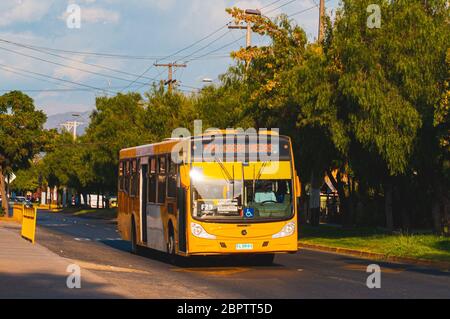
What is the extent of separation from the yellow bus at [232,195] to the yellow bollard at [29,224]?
322 inches

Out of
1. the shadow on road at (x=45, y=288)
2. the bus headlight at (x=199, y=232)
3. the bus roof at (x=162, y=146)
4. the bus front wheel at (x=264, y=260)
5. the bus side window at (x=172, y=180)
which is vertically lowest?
the bus front wheel at (x=264, y=260)

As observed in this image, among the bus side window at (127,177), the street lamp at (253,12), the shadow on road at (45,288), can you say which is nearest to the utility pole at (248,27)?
the street lamp at (253,12)

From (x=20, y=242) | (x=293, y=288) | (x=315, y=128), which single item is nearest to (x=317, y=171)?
(x=315, y=128)

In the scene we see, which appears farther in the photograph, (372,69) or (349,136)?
(349,136)

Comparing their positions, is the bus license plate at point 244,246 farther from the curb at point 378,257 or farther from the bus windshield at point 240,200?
the curb at point 378,257

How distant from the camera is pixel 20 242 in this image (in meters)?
29.5

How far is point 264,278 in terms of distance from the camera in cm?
1980

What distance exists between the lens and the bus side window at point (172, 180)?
23.5 m

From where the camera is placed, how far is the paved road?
16.5 m

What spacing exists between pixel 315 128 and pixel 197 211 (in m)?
13.8

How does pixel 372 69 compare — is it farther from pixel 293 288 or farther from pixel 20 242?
pixel 293 288

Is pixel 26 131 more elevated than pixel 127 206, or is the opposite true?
pixel 26 131

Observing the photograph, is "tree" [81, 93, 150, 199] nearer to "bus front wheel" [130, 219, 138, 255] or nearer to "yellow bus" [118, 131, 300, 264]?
"bus front wheel" [130, 219, 138, 255]
